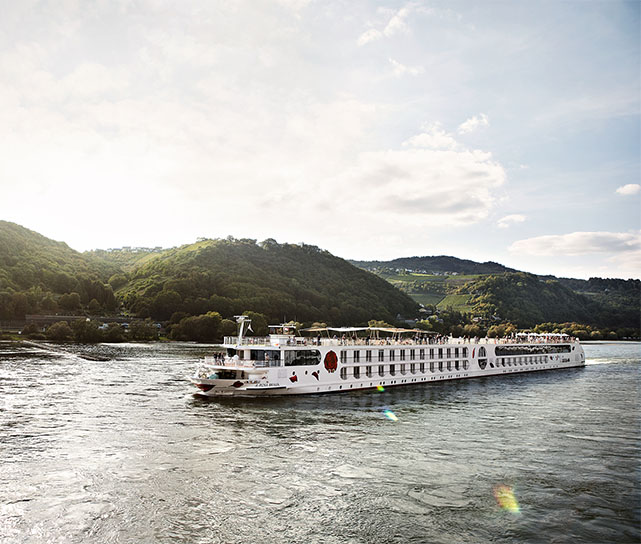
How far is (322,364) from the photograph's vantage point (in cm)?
5266

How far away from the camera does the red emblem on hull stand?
5325 cm

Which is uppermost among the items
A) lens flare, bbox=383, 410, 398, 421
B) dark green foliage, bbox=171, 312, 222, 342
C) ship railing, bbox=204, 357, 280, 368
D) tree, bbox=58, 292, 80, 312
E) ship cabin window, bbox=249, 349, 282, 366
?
tree, bbox=58, 292, 80, 312

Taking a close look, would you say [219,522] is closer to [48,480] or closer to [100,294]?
[48,480]

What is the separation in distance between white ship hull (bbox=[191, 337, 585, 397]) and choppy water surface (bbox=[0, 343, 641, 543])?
6.33 feet

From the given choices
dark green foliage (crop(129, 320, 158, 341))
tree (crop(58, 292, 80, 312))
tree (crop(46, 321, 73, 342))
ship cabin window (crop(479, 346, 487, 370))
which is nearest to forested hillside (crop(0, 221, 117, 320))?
tree (crop(58, 292, 80, 312))

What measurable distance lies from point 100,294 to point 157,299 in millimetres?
28911

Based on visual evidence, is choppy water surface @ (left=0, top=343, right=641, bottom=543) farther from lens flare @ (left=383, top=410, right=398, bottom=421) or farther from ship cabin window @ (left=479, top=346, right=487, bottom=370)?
ship cabin window @ (left=479, top=346, right=487, bottom=370)

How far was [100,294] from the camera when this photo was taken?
19412 centimetres

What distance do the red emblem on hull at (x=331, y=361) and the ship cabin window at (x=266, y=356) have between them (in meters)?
6.22

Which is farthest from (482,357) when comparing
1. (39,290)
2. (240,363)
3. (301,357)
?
(39,290)

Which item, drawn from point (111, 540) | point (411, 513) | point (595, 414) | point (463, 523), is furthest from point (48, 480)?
point (595, 414)

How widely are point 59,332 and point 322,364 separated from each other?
393ft

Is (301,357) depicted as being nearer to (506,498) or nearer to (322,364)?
(322,364)

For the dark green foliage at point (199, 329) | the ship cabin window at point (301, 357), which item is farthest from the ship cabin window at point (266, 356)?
the dark green foliage at point (199, 329)
